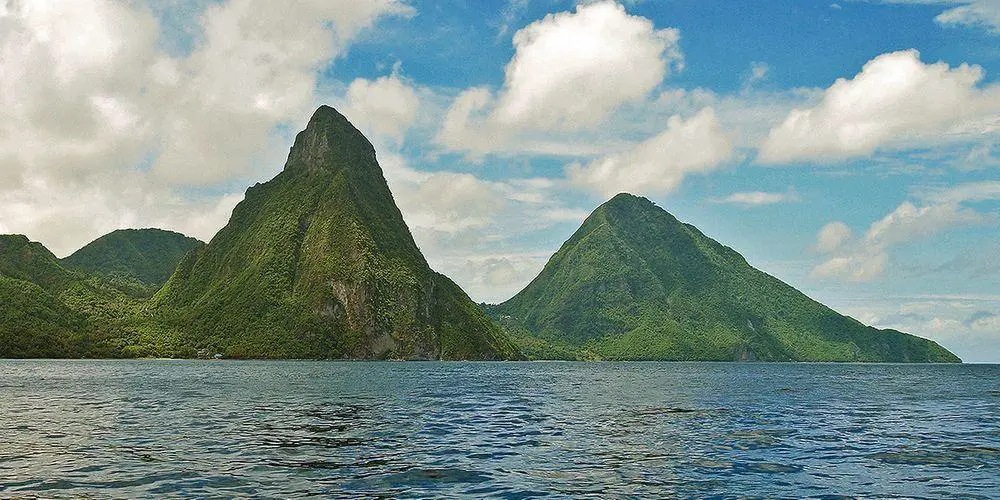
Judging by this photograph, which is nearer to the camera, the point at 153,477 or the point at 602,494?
the point at 602,494

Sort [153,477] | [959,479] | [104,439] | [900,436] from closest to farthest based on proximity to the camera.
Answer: [153,477]
[959,479]
[104,439]
[900,436]

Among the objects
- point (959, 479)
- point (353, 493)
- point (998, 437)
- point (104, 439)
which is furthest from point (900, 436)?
point (104, 439)

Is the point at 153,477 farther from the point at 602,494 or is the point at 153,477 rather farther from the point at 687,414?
the point at 687,414

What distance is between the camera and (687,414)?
59.9 meters

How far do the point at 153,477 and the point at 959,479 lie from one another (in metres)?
30.1

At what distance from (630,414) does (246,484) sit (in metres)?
37.8

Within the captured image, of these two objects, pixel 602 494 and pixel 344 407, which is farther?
pixel 344 407

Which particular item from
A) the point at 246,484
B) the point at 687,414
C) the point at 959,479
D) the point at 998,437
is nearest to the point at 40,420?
the point at 246,484

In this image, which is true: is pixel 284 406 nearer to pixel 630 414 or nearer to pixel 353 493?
pixel 630 414

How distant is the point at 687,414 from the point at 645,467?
2945 cm

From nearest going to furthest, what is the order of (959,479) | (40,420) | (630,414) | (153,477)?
1. (153,477)
2. (959,479)
3. (40,420)
4. (630,414)

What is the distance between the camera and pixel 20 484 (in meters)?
26.0

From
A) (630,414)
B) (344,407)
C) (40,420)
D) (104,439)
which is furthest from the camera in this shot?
(344,407)

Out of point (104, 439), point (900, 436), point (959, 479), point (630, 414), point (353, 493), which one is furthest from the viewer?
point (630, 414)
